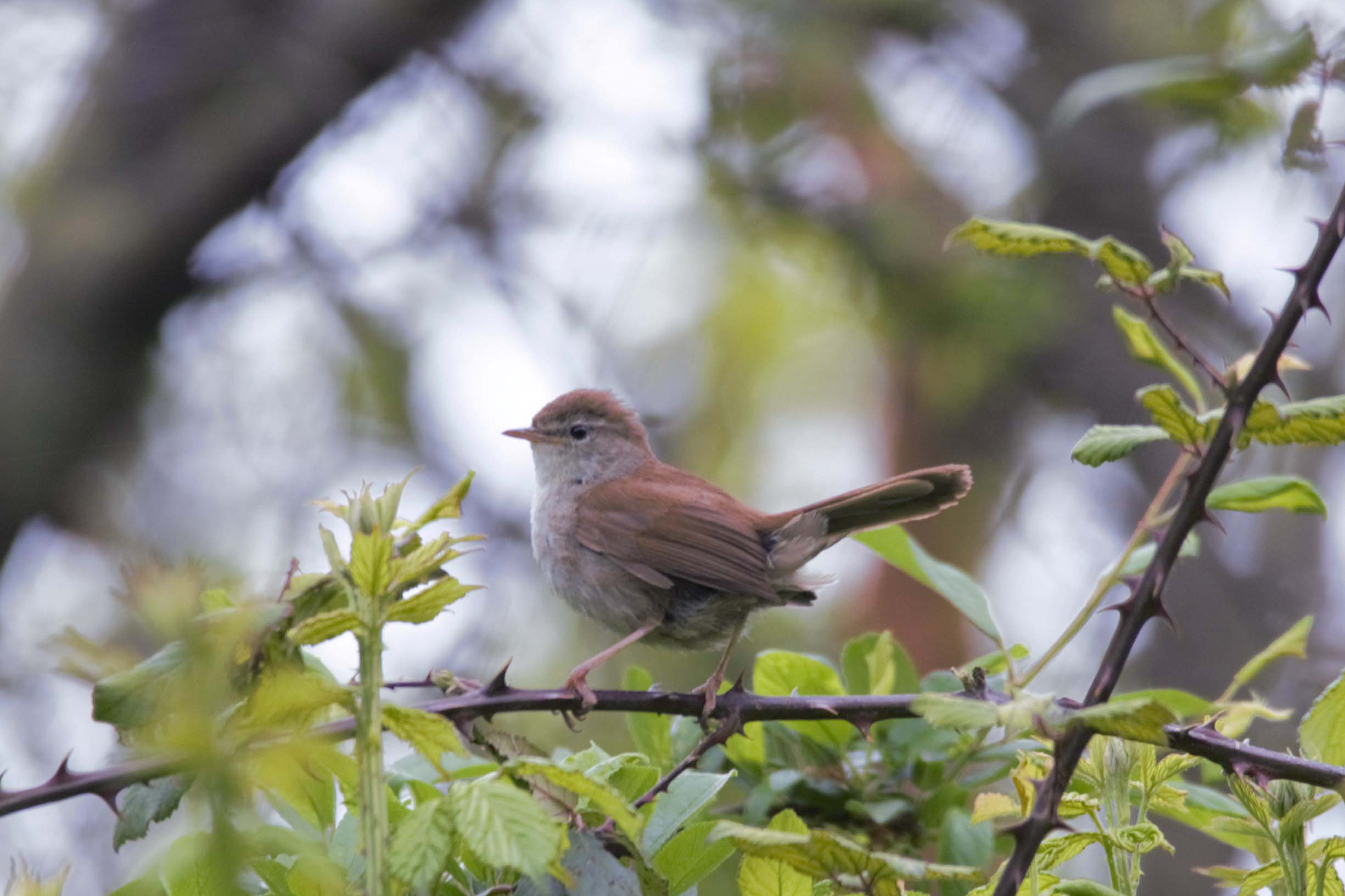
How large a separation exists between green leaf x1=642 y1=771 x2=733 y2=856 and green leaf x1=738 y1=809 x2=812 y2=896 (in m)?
0.17

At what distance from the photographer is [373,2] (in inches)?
270

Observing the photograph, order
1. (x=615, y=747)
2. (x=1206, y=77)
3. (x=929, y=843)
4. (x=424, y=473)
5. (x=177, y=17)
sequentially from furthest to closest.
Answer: (x=177, y=17)
(x=424, y=473)
(x=615, y=747)
(x=929, y=843)
(x=1206, y=77)

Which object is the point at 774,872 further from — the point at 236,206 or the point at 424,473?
the point at 236,206

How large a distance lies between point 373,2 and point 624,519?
163 inches

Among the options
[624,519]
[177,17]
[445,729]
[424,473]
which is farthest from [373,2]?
[445,729]

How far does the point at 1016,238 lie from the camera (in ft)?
4.81

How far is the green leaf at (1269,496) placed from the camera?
1711 millimetres

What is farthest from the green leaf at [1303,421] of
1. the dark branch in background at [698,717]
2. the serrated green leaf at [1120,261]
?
the dark branch in background at [698,717]

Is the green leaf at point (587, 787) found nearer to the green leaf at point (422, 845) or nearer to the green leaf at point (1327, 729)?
the green leaf at point (422, 845)

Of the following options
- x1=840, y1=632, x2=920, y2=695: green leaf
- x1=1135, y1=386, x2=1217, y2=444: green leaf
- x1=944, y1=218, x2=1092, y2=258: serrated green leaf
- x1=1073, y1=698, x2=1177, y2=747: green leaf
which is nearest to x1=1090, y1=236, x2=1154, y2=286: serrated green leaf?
x1=944, y1=218, x2=1092, y2=258: serrated green leaf

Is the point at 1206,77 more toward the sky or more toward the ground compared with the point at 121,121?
more toward the ground

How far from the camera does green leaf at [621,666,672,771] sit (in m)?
2.23

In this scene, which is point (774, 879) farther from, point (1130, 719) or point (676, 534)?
point (676, 534)

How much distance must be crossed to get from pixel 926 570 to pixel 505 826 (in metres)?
1.15
